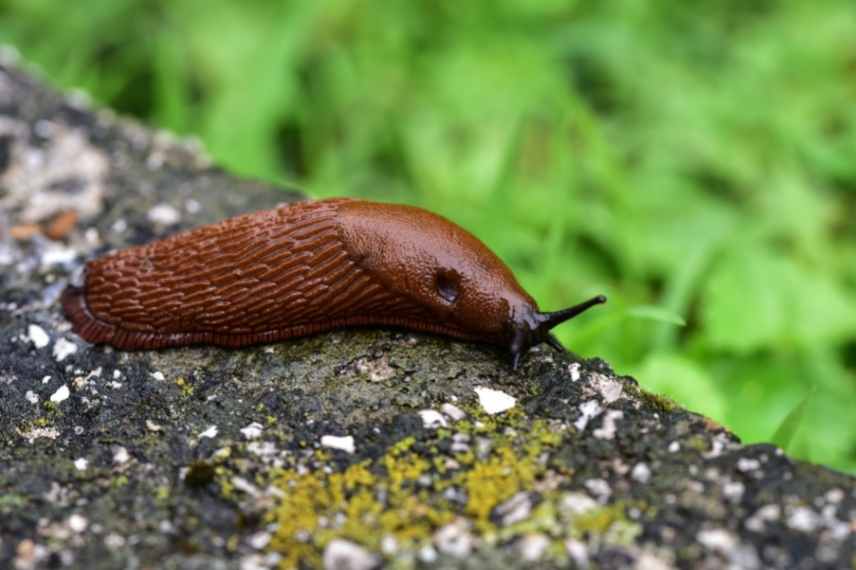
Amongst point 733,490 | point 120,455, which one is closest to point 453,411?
point 733,490

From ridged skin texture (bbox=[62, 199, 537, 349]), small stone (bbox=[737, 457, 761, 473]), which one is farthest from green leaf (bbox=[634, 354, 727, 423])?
small stone (bbox=[737, 457, 761, 473])

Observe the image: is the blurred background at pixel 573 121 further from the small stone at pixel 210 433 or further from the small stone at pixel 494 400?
the small stone at pixel 210 433

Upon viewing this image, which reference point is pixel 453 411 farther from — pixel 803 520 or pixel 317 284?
pixel 803 520

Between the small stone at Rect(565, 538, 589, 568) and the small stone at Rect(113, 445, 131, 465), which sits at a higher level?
the small stone at Rect(565, 538, 589, 568)

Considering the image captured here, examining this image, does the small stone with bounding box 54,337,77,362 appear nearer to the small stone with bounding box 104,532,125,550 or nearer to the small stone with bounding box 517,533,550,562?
the small stone with bounding box 104,532,125,550

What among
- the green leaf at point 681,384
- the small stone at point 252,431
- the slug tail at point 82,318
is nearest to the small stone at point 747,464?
the green leaf at point 681,384

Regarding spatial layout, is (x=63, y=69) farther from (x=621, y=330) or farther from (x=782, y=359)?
(x=782, y=359)
